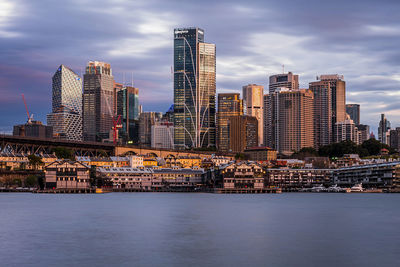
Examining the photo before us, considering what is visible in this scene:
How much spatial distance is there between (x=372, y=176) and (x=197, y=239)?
118 metres

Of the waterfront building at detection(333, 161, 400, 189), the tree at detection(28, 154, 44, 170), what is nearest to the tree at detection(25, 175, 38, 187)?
the tree at detection(28, 154, 44, 170)

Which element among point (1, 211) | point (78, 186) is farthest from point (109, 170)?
point (1, 211)

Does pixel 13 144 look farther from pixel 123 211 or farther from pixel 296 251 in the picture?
pixel 296 251

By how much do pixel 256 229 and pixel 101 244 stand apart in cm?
1631

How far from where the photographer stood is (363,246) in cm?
4450

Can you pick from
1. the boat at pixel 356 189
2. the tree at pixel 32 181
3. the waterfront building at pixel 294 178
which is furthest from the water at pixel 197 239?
the waterfront building at pixel 294 178

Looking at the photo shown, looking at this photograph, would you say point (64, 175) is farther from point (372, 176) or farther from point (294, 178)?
point (372, 176)

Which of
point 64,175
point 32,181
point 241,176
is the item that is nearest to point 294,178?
point 241,176

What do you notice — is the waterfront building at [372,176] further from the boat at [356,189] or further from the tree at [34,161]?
the tree at [34,161]

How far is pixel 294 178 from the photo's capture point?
176 metres

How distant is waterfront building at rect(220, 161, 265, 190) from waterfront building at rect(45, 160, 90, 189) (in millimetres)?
33518

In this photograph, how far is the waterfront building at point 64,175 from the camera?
140375mm

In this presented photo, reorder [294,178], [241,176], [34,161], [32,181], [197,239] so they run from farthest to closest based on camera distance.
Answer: [294,178] < [34,161] < [32,181] < [241,176] < [197,239]

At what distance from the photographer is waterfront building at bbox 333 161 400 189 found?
149 m
